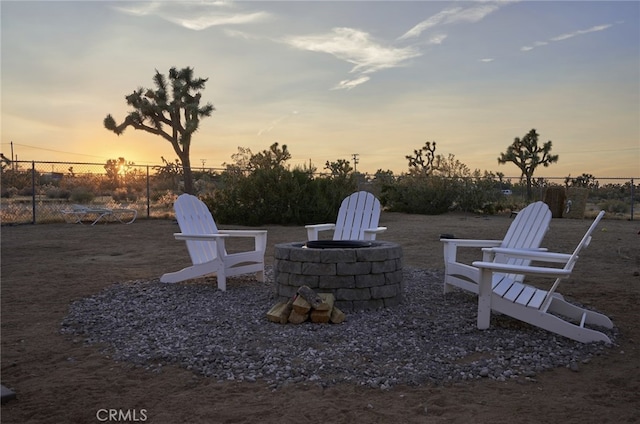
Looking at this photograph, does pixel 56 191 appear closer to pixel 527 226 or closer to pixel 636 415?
pixel 527 226

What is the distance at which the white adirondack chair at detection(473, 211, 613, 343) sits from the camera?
3.81m

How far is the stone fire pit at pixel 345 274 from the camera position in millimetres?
4633

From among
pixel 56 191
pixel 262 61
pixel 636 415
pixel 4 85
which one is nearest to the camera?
pixel 636 415

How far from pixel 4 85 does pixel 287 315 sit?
549cm

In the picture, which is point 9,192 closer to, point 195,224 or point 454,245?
point 195,224

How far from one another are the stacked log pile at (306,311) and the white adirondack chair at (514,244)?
140 centimetres

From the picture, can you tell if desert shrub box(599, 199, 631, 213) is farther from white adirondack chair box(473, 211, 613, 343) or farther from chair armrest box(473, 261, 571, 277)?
chair armrest box(473, 261, 571, 277)

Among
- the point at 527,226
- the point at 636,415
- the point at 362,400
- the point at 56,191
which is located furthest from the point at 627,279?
the point at 56,191

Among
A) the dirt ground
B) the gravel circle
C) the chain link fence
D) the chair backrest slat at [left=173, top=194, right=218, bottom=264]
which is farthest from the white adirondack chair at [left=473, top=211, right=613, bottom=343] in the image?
the chain link fence

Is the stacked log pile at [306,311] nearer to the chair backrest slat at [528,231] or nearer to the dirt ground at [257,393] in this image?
the dirt ground at [257,393]

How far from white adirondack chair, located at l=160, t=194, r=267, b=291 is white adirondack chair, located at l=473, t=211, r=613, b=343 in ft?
9.32

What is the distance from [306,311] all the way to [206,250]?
7.65 feet

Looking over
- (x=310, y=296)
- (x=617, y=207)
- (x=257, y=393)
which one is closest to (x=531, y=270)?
(x=310, y=296)

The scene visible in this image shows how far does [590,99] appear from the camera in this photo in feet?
36.3
